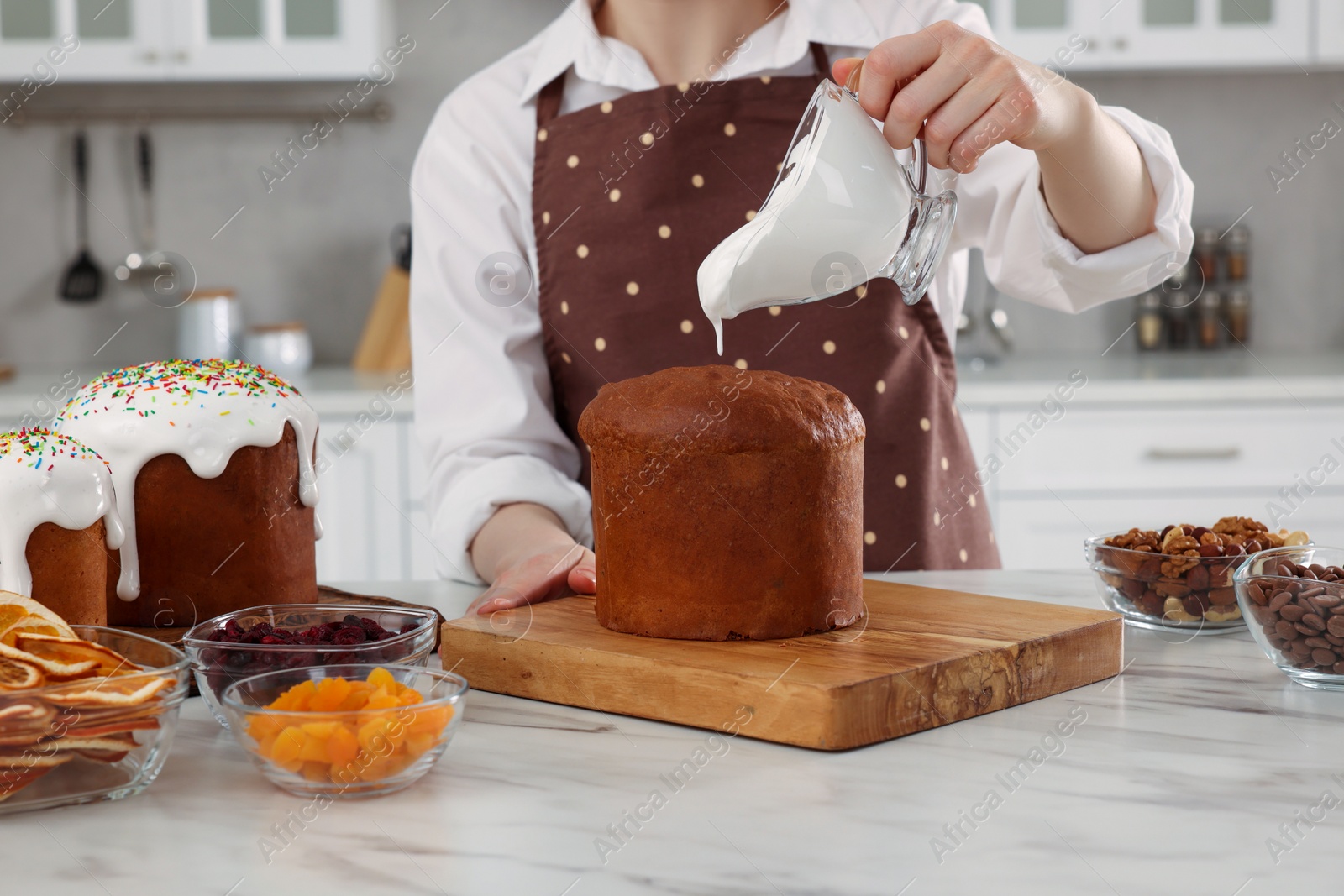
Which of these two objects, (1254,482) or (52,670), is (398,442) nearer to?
(1254,482)

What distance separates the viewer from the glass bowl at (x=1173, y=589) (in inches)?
37.1

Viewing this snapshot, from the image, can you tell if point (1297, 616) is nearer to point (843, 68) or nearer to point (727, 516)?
point (727, 516)

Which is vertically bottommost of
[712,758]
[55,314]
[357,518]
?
[357,518]

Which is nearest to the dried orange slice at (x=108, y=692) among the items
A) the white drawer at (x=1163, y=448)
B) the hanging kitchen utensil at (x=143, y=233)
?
the white drawer at (x=1163, y=448)

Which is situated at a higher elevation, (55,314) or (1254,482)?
(55,314)

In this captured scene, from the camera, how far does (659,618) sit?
891 mm

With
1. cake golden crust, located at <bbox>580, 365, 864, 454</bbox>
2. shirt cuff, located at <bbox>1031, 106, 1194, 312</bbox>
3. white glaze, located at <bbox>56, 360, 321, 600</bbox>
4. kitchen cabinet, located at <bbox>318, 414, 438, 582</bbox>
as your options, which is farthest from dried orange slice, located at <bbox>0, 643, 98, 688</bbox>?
kitchen cabinet, located at <bbox>318, 414, 438, 582</bbox>

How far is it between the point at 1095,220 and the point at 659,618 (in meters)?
0.60

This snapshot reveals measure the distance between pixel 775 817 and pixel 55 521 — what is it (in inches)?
19.5

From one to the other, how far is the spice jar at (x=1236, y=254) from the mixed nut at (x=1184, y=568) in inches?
83.8

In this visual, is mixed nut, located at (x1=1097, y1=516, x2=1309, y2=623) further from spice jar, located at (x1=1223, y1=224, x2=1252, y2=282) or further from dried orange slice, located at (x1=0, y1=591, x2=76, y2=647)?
spice jar, located at (x1=1223, y1=224, x2=1252, y2=282)

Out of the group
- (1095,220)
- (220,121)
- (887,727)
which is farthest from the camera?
(220,121)

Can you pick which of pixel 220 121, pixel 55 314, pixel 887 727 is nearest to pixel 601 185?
pixel 887 727

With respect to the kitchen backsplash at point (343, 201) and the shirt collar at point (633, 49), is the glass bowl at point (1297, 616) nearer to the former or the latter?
the shirt collar at point (633, 49)
